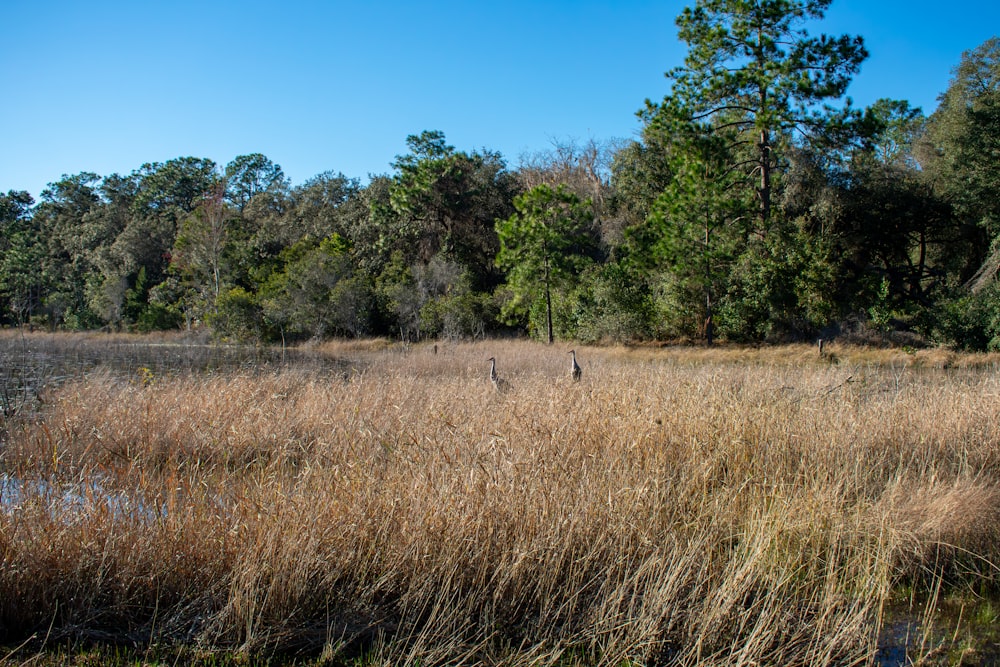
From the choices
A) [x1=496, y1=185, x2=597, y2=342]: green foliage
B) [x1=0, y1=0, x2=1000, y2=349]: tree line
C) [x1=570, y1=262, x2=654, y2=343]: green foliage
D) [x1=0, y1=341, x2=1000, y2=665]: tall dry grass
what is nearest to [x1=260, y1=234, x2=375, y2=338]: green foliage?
[x1=0, y1=0, x2=1000, y2=349]: tree line

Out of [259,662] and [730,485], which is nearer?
[259,662]

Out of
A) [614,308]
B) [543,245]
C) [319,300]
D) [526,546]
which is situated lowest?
[526,546]

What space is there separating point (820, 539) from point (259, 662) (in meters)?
3.48

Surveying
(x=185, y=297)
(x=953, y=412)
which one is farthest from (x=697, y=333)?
(x=185, y=297)

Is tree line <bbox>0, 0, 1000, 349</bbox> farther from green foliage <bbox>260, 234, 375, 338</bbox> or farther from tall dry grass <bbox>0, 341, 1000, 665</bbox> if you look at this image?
tall dry grass <bbox>0, 341, 1000, 665</bbox>

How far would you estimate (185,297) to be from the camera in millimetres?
39969

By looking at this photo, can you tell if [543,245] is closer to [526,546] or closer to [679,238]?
[679,238]

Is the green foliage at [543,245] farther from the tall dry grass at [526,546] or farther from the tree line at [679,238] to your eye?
the tall dry grass at [526,546]

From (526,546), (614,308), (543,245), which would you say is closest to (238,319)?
(543,245)

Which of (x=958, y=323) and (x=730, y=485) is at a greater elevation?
(x=958, y=323)

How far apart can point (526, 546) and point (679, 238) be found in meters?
22.5

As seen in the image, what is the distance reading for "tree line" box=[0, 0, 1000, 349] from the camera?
22094mm

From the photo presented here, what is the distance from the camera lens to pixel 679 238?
80.9 feet

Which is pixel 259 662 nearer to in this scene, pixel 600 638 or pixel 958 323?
pixel 600 638
